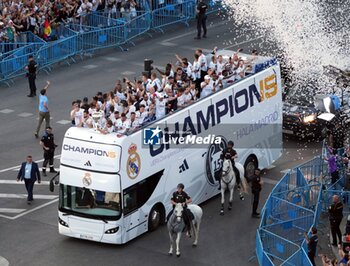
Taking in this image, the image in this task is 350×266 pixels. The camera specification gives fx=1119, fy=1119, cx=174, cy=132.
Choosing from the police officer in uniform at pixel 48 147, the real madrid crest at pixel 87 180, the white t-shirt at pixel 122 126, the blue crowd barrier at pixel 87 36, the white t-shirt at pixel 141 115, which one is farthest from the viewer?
the blue crowd barrier at pixel 87 36

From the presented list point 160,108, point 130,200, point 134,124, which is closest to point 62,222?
point 130,200

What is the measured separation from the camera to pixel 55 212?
33250 mm

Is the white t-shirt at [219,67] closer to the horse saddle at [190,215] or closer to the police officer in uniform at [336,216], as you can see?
the horse saddle at [190,215]

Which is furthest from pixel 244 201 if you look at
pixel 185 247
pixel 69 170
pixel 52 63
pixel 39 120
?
pixel 52 63

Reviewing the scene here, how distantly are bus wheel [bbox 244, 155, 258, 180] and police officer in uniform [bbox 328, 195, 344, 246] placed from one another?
562cm

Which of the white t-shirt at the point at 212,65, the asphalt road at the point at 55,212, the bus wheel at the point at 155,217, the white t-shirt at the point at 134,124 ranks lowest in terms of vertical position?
the asphalt road at the point at 55,212

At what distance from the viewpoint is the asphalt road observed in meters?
30.2

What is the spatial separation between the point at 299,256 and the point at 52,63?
24.1 metres

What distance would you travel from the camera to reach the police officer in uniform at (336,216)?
30.2m

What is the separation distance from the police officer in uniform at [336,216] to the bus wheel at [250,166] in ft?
18.4

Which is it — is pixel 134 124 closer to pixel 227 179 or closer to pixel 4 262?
pixel 227 179

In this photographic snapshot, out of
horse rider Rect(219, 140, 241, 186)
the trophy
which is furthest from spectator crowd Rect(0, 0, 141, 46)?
the trophy

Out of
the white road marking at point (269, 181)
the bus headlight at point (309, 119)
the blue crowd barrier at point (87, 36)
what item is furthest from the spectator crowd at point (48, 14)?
the white road marking at point (269, 181)

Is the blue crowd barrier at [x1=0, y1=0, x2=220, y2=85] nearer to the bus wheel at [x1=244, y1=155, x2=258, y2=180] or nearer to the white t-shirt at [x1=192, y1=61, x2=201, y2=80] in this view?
the white t-shirt at [x1=192, y1=61, x2=201, y2=80]
